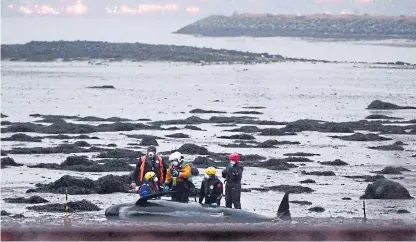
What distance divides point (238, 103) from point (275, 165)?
33161mm

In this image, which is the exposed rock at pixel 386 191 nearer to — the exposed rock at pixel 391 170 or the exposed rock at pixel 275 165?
the exposed rock at pixel 391 170

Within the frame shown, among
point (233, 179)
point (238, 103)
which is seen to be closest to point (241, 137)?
point (238, 103)

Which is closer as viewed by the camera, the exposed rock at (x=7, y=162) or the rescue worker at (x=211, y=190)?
the rescue worker at (x=211, y=190)

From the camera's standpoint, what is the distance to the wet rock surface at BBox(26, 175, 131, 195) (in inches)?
1201

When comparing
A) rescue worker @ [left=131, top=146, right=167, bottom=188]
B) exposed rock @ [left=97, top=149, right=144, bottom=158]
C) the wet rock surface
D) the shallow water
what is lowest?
the shallow water

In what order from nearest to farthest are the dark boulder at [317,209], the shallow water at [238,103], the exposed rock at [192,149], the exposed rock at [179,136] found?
the dark boulder at [317,209] < the shallow water at [238,103] < the exposed rock at [192,149] < the exposed rock at [179,136]

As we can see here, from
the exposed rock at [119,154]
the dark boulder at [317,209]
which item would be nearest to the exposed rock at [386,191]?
the dark boulder at [317,209]

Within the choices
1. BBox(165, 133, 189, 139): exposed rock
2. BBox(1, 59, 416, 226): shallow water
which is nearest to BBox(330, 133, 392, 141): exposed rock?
BBox(1, 59, 416, 226): shallow water

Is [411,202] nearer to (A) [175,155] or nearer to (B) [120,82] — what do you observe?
(A) [175,155]

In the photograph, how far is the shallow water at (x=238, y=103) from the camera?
30.1m

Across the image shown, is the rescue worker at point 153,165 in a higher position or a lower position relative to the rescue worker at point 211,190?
higher

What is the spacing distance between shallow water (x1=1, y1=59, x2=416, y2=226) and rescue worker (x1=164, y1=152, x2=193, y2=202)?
190cm

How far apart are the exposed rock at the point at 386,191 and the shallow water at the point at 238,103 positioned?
1.30 feet

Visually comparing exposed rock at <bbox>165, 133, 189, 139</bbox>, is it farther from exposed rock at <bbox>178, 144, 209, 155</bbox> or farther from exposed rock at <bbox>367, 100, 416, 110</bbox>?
exposed rock at <bbox>367, 100, 416, 110</bbox>
